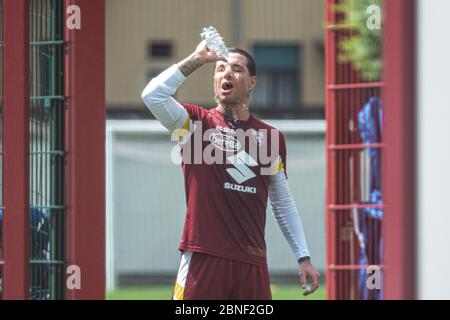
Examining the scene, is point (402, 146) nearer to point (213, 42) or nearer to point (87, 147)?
point (213, 42)

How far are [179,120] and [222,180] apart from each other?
14.4 inches

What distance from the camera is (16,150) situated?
246 inches

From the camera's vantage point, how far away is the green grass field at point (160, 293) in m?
15.6

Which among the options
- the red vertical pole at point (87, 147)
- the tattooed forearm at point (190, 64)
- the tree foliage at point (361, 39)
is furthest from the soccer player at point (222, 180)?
the tree foliage at point (361, 39)

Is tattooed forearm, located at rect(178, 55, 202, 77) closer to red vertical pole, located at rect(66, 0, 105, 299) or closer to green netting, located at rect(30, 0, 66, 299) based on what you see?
red vertical pole, located at rect(66, 0, 105, 299)

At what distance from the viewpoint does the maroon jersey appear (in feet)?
→ 20.8

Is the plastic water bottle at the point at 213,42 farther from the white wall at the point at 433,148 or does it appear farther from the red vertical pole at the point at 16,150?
the white wall at the point at 433,148

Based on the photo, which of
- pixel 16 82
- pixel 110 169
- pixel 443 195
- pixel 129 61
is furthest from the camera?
pixel 129 61

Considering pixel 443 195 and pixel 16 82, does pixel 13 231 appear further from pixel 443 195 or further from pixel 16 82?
pixel 443 195

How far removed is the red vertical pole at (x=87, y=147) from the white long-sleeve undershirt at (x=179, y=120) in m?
0.36

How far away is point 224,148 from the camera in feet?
21.2
